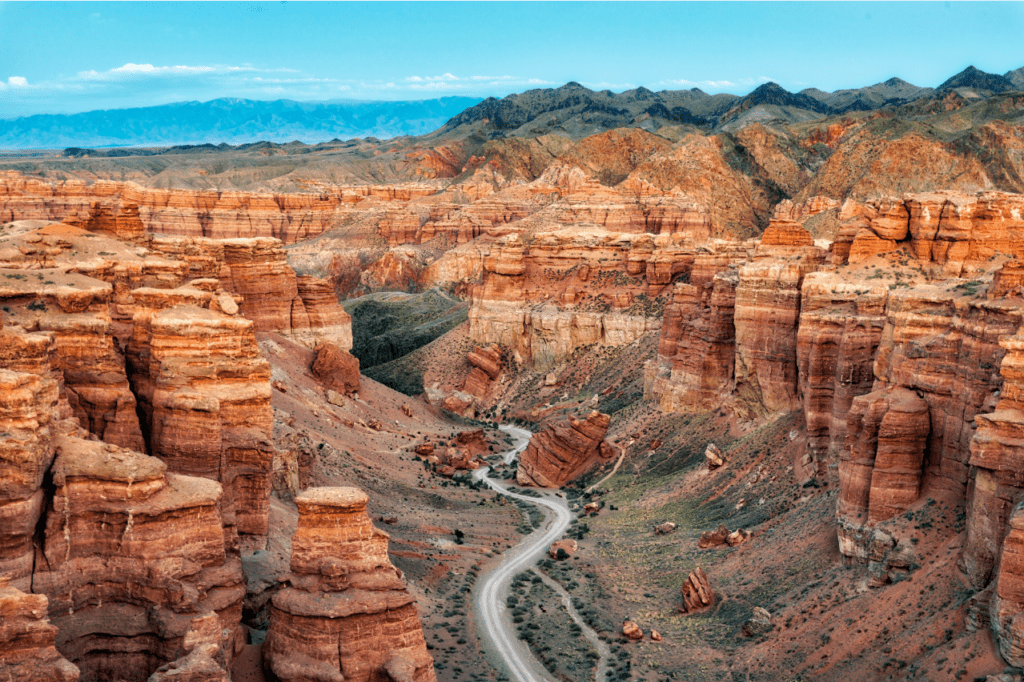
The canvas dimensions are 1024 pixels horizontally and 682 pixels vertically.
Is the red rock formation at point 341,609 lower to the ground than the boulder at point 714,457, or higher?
higher

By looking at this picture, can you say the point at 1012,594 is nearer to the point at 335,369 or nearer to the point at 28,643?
the point at 28,643

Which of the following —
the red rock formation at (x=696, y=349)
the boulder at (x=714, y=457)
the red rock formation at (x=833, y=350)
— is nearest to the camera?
the red rock formation at (x=833, y=350)

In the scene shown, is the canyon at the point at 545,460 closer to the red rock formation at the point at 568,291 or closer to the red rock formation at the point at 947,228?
the red rock formation at the point at 947,228

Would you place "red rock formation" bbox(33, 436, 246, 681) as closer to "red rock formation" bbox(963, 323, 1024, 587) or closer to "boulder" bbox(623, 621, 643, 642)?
"boulder" bbox(623, 621, 643, 642)

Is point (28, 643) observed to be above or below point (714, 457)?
above

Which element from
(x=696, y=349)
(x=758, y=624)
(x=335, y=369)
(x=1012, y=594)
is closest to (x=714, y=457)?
(x=696, y=349)

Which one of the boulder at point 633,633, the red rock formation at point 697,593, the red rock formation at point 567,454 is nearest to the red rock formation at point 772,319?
the red rock formation at point 567,454
